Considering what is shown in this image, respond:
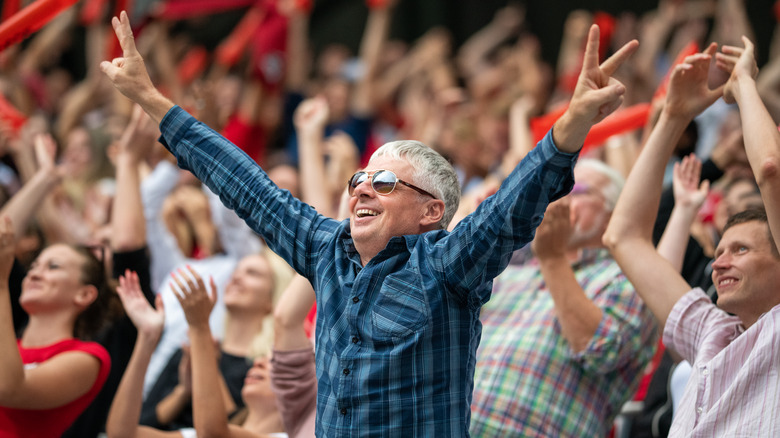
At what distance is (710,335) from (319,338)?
0.98 m

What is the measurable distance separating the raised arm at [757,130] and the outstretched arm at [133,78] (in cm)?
140

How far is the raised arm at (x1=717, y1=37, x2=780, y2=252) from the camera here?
201 cm

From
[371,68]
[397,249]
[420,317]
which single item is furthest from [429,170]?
[371,68]

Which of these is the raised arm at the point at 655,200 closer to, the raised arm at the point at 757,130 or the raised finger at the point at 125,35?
the raised arm at the point at 757,130

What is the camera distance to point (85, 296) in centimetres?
320

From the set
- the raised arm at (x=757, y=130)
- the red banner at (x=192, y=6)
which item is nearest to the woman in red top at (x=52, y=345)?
the raised arm at (x=757, y=130)

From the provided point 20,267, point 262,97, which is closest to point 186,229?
point 20,267

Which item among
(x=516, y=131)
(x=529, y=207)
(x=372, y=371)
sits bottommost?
(x=372, y=371)

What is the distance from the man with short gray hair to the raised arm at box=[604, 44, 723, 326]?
1.92 ft

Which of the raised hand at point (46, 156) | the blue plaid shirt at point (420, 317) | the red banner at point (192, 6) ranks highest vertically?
the red banner at point (192, 6)

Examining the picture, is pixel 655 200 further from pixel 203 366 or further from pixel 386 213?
pixel 203 366

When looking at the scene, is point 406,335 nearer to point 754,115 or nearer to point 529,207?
point 529,207

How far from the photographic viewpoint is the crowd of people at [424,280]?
192 cm

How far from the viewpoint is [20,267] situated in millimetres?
3398
